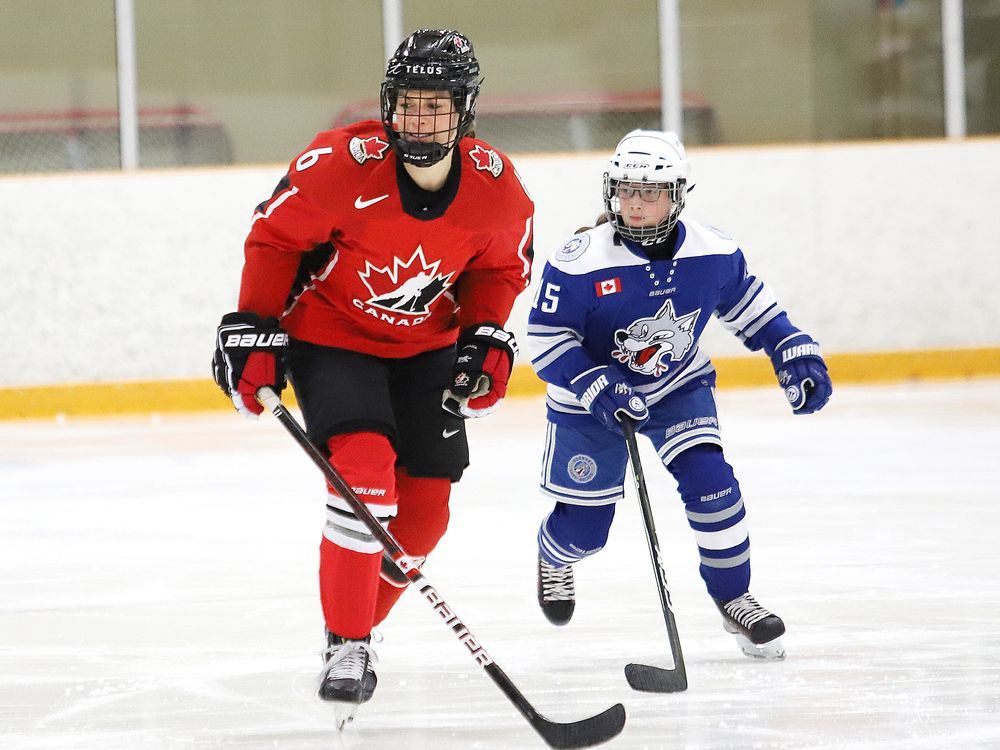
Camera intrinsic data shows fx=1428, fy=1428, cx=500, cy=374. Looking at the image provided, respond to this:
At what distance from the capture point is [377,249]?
6.97 ft

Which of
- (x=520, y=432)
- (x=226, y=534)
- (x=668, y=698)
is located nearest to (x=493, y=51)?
(x=520, y=432)

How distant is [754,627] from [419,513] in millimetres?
576

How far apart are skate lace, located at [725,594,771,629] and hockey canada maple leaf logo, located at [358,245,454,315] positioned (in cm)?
74

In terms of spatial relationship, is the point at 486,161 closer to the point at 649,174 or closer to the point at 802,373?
the point at 649,174

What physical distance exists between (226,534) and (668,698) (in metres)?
1.69

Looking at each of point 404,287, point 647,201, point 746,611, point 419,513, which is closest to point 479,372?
point 404,287

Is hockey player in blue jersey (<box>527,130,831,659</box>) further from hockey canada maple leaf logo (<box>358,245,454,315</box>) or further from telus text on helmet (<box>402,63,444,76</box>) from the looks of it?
telus text on helmet (<box>402,63,444,76</box>)

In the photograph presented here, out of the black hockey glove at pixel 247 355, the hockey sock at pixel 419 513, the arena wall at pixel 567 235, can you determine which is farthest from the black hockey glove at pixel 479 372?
the arena wall at pixel 567 235

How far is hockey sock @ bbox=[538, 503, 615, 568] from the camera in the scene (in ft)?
8.70

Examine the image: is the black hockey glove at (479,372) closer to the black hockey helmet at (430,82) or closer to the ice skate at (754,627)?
the black hockey helmet at (430,82)

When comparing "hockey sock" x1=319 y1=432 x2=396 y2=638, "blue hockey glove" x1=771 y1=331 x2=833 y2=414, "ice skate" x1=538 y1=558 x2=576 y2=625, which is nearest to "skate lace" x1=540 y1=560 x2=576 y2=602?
"ice skate" x1=538 y1=558 x2=576 y2=625

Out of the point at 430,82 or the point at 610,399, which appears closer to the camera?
the point at 430,82

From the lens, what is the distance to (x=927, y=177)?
698 centimetres

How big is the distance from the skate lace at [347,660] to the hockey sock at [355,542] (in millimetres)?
22
